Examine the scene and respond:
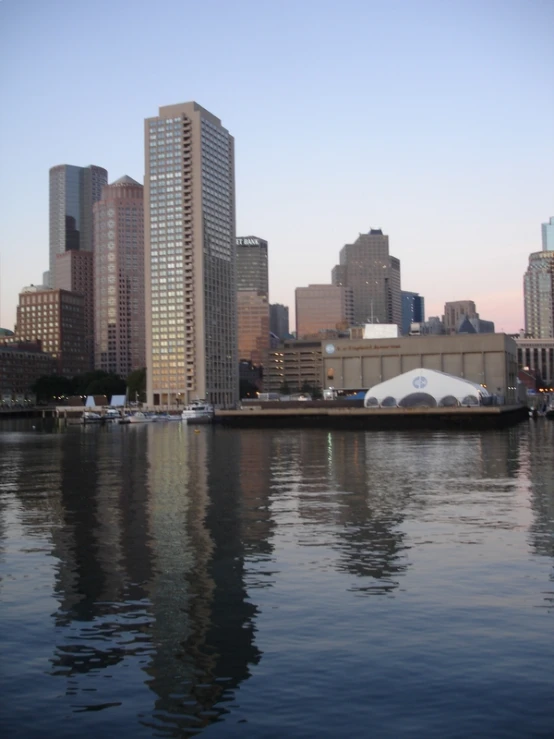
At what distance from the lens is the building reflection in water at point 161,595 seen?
17.0m

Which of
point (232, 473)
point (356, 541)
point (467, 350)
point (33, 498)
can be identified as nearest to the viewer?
point (356, 541)

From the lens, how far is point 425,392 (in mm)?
154250

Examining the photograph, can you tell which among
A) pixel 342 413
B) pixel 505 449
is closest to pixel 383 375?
pixel 342 413

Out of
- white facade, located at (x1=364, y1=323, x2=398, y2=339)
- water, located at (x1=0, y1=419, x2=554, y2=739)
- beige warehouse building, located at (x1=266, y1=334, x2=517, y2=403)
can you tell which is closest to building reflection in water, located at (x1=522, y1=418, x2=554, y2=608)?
water, located at (x1=0, y1=419, x2=554, y2=739)

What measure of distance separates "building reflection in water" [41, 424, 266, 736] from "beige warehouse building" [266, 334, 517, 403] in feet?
431

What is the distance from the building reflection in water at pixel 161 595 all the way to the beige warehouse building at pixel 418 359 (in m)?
131

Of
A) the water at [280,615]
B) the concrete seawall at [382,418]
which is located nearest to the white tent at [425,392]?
the concrete seawall at [382,418]

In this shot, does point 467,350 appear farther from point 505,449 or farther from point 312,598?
point 312,598

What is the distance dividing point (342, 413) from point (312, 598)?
13076cm

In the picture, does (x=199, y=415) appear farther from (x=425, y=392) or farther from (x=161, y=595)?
(x=161, y=595)

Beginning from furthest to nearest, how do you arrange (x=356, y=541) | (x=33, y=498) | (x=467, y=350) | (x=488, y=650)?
1. (x=467, y=350)
2. (x=33, y=498)
3. (x=356, y=541)
4. (x=488, y=650)

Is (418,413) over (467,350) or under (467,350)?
under

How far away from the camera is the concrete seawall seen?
141 meters

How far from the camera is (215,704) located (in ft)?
53.1
